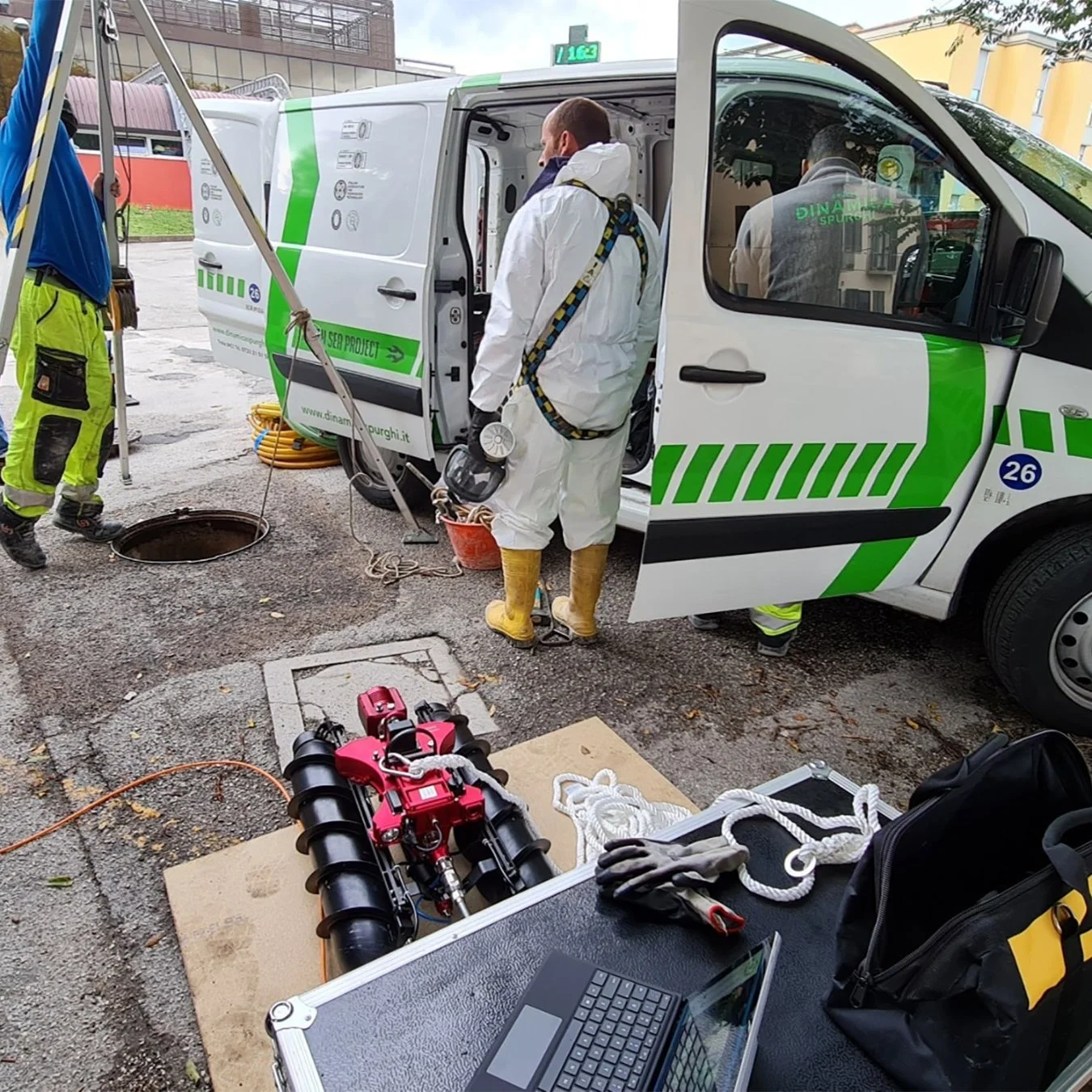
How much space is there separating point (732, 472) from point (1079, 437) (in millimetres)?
1026

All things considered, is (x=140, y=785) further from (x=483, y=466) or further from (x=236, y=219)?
(x=236, y=219)

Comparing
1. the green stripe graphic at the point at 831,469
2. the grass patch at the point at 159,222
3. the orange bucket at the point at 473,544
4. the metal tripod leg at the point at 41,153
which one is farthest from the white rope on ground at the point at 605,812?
the grass patch at the point at 159,222

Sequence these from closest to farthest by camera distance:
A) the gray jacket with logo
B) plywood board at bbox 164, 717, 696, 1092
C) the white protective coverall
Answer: plywood board at bbox 164, 717, 696, 1092, the gray jacket with logo, the white protective coverall

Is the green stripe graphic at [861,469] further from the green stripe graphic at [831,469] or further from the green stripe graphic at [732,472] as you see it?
the green stripe graphic at [732,472]

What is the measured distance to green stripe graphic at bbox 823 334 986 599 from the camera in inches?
90.0

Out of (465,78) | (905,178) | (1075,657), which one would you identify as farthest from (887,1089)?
(465,78)

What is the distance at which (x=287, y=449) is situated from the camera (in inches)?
187

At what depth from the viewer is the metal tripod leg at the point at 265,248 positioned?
105 inches

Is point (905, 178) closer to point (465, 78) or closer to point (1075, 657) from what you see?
point (1075, 657)

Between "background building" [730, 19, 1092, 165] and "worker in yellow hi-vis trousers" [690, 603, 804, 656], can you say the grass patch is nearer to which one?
"background building" [730, 19, 1092, 165]

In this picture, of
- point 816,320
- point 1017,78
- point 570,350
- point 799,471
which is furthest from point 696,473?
point 1017,78

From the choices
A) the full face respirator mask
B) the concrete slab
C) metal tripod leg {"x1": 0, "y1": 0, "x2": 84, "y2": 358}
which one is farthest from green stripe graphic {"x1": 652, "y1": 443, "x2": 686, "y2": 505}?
metal tripod leg {"x1": 0, "y1": 0, "x2": 84, "y2": 358}

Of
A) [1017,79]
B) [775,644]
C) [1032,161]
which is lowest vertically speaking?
[775,644]

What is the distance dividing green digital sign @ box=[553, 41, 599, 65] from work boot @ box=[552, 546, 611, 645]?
248 cm
